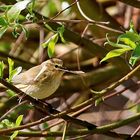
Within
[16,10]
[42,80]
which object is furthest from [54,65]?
[16,10]

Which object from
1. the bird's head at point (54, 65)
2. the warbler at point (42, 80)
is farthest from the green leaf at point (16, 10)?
the bird's head at point (54, 65)

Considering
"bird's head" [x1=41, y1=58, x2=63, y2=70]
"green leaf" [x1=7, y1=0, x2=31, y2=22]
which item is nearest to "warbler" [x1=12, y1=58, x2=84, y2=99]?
"bird's head" [x1=41, y1=58, x2=63, y2=70]

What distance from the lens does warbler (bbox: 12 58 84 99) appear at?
180cm

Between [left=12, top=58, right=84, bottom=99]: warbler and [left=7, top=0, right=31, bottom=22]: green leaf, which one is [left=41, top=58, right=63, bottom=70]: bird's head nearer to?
[left=12, top=58, right=84, bottom=99]: warbler

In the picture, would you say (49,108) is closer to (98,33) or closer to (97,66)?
(98,33)

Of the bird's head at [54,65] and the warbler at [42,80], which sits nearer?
the warbler at [42,80]

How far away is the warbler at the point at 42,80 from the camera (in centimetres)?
180

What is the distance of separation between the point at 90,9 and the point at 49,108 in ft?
2.54

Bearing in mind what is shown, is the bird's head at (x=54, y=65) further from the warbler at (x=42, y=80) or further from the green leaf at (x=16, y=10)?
the green leaf at (x=16, y=10)

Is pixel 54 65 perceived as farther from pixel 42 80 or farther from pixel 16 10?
pixel 16 10

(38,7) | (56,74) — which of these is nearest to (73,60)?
(38,7)

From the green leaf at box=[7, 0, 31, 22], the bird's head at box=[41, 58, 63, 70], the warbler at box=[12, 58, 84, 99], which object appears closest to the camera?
the green leaf at box=[7, 0, 31, 22]

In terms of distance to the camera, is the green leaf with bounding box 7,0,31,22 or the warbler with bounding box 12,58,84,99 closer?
the green leaf with bounding box 7,0,31,22

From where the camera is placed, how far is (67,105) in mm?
2408
